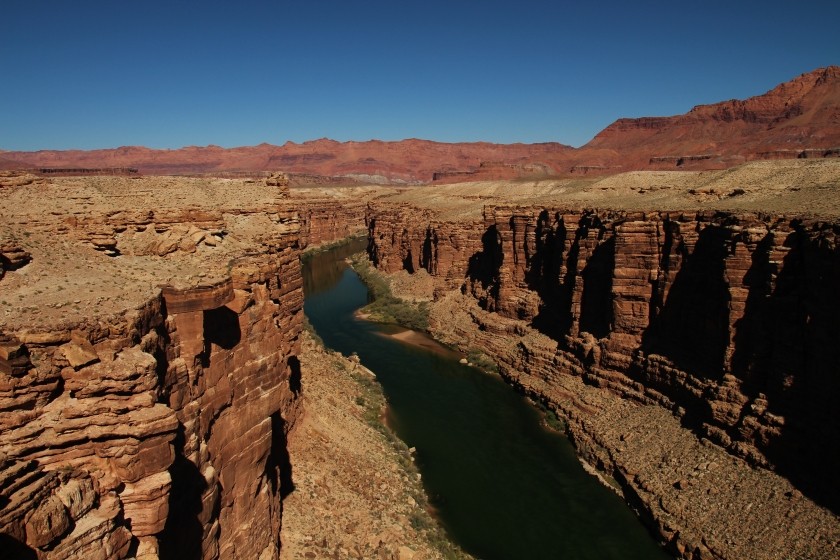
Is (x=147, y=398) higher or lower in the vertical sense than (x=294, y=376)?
higher

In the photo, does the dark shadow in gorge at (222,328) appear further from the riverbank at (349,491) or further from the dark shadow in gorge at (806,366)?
the dark shadow in gorge at (806,366)

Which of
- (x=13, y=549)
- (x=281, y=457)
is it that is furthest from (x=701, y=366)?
(x=13, y=549)

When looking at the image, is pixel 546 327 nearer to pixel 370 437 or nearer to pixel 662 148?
pixel 370 437

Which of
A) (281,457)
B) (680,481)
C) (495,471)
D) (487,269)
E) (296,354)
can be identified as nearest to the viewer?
(281,457)

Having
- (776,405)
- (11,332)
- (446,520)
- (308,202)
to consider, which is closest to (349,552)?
(446,520)

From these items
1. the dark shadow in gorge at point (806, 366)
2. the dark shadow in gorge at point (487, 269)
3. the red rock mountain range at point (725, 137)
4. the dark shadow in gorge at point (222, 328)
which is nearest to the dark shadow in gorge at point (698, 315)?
the dark shadow in gorge at point (806, 366)

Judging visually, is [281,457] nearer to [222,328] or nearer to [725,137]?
[222,328]
